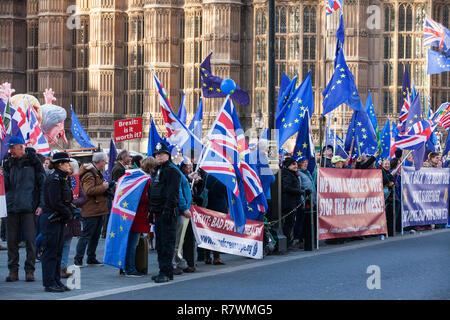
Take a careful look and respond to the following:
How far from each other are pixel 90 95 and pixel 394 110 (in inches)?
492

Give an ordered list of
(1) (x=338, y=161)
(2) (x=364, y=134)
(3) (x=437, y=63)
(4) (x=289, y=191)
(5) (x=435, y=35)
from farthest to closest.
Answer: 1. (5) (x=435, y=35)
2. (3) (x=437, y=63)
3. (2) (x=364, y=134)
4. (1) (x=338, y=161)
5. (4) (x=289, y=191)

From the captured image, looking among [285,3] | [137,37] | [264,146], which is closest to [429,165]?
[264,146]

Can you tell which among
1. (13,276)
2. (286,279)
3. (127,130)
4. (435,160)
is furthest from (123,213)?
(127,130)

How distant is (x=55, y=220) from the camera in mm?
12234

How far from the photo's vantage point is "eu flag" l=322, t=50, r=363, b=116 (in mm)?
20375

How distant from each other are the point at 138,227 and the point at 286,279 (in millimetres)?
2195

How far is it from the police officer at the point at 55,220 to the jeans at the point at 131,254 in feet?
5.46

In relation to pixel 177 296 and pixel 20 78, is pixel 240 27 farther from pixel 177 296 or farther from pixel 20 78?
pixel 177 296

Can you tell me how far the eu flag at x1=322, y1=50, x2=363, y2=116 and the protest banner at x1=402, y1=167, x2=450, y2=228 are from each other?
1793 mm

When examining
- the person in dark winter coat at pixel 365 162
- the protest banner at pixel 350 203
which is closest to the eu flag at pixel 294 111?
the person in dark winter coat at pixel 365 162

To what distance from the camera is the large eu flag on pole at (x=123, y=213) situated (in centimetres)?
1380

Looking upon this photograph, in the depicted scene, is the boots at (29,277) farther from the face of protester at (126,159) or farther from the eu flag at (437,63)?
the eu flag at (437,63)

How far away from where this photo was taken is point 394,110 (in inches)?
1500

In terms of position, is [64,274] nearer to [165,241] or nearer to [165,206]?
[165,241]
